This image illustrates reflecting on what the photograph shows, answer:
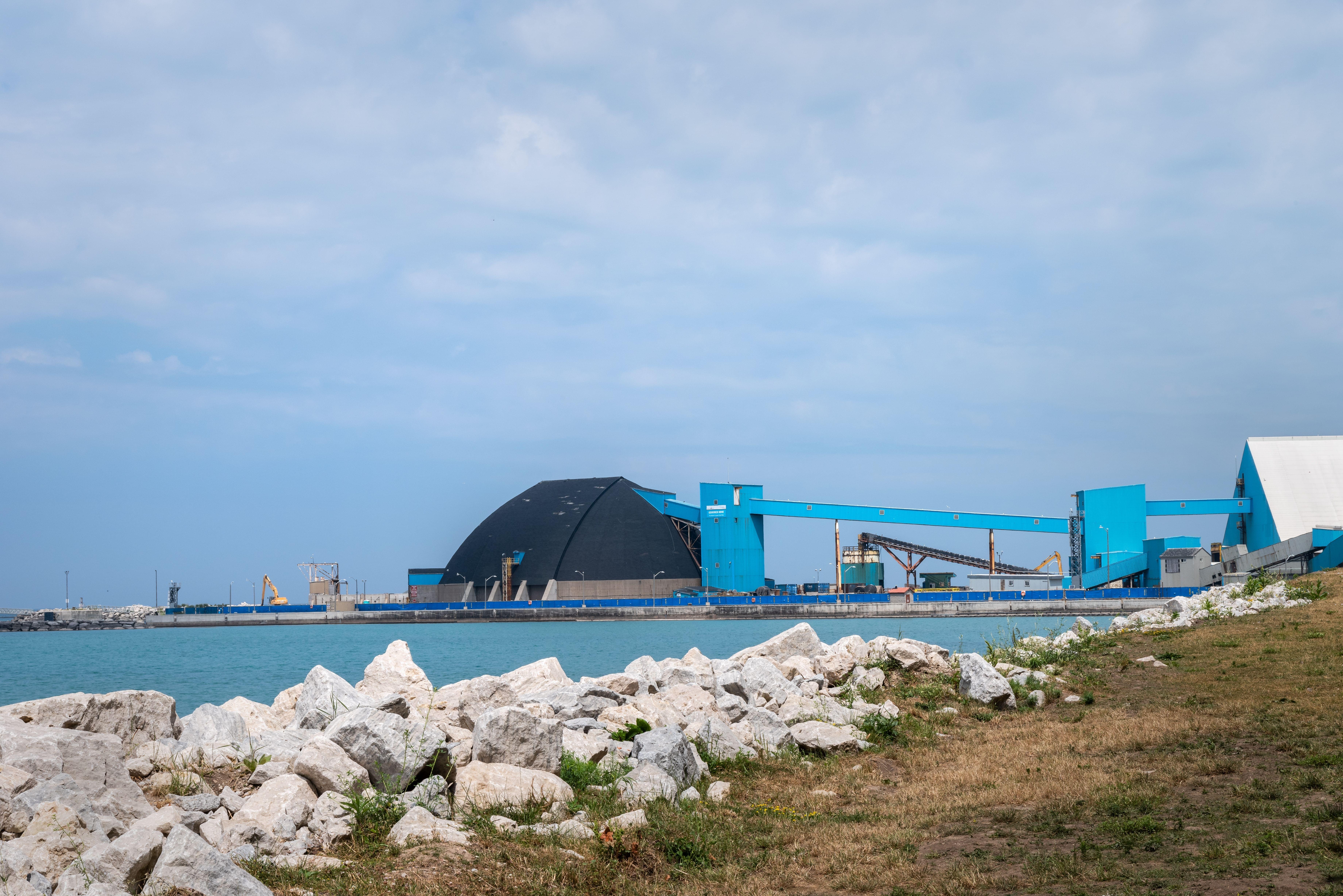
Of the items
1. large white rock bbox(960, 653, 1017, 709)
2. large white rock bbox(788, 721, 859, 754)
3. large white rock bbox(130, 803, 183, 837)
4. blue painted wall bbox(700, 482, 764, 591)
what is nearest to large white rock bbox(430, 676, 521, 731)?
large white rock bbox(788, 721, 859, 754)

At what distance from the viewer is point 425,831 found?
6.34 meters

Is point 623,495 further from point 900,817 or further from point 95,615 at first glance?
point 900,817

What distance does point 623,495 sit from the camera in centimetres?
8906

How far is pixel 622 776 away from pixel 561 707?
110 inches

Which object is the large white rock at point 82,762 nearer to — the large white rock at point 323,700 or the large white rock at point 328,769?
the large white rock at point 328,769

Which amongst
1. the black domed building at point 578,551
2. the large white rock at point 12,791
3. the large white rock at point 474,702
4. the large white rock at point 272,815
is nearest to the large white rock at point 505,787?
the large white rock at point 272,815

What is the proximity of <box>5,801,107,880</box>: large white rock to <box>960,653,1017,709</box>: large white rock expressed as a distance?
31.2 ft

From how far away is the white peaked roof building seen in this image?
50000mm

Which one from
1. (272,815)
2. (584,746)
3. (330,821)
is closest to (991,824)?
(584,746)

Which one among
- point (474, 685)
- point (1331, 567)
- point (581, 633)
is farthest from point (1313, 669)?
point (581, 633)

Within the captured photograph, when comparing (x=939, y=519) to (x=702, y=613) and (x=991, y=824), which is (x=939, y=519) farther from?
(x=991, y=824)

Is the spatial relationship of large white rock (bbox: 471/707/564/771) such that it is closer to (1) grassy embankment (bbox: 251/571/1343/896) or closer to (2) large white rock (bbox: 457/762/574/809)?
(2) large white rock (bbox: 457/762/574/809)

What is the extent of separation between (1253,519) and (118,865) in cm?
6075

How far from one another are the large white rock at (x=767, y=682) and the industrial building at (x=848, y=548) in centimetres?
2612
